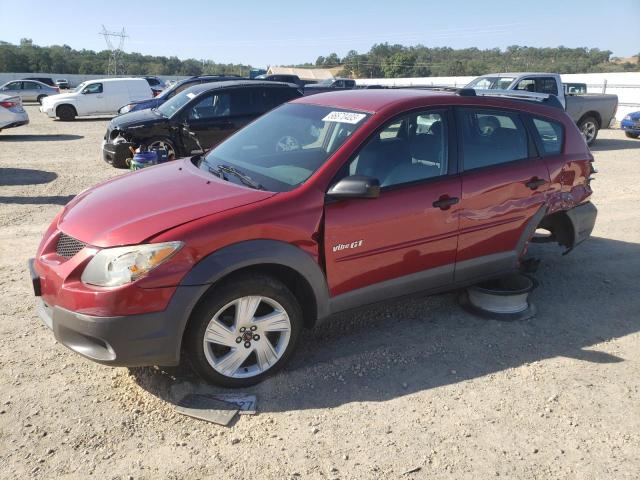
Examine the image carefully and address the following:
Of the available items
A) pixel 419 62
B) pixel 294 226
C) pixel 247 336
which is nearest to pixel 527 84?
pixel 294 226

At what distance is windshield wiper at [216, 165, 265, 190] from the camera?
342 centimetres

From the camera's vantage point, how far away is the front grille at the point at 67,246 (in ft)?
10.1

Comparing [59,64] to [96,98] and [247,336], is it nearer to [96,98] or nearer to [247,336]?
[96,98]

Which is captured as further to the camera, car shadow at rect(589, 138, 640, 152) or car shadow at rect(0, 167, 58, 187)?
car shadow at rect(589, 138, 640, 152)

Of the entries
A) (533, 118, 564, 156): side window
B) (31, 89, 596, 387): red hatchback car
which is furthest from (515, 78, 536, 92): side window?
(31, 89, 596, 387): red hatchback car

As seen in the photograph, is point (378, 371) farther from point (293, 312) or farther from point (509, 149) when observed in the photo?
point (509, 149)

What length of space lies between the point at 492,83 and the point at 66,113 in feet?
54.4

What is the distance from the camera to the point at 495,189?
13.2 feet

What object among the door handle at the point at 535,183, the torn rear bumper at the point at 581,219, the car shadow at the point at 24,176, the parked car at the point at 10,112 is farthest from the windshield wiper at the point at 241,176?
the parked car at the point at 10,112

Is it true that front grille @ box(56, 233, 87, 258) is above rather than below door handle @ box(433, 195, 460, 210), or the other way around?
below

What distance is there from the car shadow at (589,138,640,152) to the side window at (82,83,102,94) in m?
18.5

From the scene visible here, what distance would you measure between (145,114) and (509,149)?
8375 millimetres

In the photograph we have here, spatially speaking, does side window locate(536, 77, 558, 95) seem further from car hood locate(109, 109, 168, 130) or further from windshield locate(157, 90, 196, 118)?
car hood locate(109, 109, 168, 130)

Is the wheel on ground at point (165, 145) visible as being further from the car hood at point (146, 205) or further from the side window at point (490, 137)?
the side window at point (490, 137)
